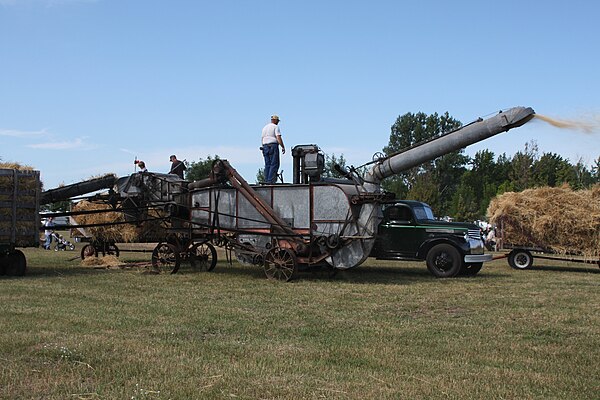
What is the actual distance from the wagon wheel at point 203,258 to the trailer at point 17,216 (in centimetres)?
408

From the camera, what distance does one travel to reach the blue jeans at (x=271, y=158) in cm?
1644

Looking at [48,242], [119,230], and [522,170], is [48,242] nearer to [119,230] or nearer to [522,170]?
[119,230]

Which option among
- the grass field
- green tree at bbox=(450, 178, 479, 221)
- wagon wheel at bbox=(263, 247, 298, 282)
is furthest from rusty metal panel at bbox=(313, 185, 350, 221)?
green tree at bbox=(450, 178, 479, 221)

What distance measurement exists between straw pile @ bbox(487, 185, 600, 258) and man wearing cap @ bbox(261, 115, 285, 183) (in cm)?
810

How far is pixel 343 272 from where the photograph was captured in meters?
17.3

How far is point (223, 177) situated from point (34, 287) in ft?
16.8

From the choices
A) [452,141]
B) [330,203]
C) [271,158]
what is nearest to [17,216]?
[271,158]

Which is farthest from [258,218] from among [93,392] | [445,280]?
[93,392]

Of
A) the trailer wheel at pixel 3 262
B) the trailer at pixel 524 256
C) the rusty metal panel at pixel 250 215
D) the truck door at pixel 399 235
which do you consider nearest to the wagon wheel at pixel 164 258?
the rusty metal panel at pixel 250 215

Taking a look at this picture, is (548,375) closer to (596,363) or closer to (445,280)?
(596,363)

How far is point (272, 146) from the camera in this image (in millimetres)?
16453

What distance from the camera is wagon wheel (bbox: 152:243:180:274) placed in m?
16.9

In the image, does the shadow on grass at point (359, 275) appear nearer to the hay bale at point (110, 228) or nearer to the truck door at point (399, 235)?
the truck door at point (399, 235)

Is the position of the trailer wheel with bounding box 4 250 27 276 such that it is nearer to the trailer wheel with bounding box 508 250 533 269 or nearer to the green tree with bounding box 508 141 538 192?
the trailer wheel with bounding box 508 250 533 269
